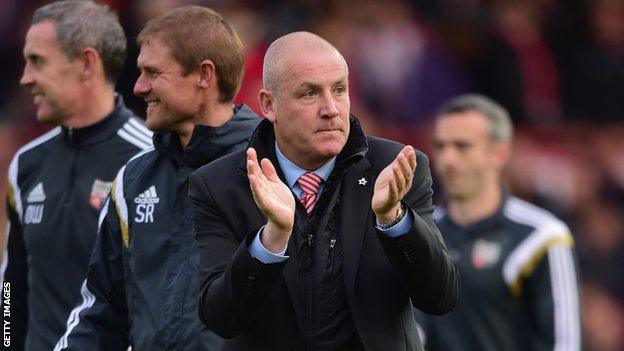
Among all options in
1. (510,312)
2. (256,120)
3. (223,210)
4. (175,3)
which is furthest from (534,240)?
(175,3)

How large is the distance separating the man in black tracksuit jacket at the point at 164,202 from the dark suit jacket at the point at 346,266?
62cm

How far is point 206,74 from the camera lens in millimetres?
5668

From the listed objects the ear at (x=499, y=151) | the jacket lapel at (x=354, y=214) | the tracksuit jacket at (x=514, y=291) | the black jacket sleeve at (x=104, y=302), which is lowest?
the tracksuit jacket at (x=514, y=291)

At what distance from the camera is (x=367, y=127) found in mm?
11195

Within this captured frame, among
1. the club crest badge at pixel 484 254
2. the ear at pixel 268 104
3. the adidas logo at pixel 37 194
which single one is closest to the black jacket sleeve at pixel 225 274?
the ear at pixel 268 104

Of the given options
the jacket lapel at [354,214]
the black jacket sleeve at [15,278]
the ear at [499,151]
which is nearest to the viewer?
the jacket lapel at [354,214]

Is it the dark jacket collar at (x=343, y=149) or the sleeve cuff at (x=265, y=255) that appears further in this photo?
the dark jacket collar at (x=343, y=149)

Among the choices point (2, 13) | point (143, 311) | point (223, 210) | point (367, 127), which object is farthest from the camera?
point (2, 13)

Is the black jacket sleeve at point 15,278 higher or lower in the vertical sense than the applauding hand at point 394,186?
lower

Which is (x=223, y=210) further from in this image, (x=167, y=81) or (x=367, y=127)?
(x=367, y=127)

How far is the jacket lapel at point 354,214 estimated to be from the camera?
15.1 feet

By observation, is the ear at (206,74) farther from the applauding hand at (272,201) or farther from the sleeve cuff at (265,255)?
the sleeve cuff at (265,255)

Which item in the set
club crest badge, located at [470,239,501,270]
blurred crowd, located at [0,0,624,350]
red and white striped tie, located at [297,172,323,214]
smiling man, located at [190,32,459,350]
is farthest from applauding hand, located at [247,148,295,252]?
blurred crowd, located at [0,0,624,350]

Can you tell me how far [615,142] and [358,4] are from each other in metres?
2.31
